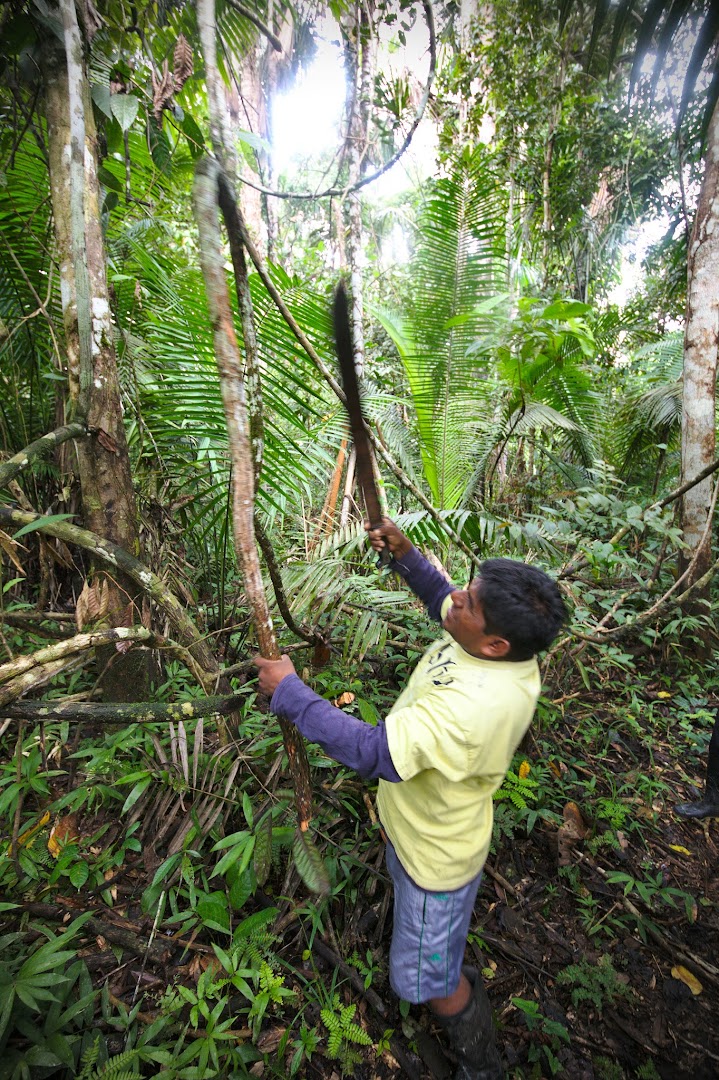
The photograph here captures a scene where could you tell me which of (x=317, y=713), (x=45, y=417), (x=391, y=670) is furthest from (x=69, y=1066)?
(x=45, y=417)

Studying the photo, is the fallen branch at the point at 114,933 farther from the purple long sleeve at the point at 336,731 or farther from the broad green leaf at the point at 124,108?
the broad green leaf at the point at 124,108

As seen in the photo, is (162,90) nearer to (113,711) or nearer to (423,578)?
(423,578)

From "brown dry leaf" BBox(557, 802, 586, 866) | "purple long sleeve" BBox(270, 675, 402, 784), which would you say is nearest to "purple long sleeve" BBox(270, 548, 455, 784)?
"purple long sleeve" BBox(270, 675, 402, 784)

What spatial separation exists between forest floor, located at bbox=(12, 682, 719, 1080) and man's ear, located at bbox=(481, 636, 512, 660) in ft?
3.58

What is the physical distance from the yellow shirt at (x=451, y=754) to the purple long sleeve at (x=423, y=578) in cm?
30

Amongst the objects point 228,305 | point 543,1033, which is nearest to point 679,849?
point 543,1033

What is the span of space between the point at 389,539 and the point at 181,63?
171 centimetres

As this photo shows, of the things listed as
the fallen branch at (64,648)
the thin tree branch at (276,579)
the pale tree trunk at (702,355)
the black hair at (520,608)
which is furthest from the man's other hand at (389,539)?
the pale tree trunk at (702,355)

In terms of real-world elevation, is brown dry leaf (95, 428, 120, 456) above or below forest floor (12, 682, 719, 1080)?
above

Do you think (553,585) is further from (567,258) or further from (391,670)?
(567,258)

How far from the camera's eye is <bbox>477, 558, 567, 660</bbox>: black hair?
3.93 ft

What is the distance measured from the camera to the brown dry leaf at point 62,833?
1708 mm

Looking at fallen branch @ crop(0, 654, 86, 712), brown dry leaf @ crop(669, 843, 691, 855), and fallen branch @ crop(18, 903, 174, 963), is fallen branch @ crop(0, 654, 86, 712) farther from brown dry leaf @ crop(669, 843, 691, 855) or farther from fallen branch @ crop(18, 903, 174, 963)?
brown dry leaf @ crop(669, 843, 691, 855)

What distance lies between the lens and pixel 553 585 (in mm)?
A: 1343
